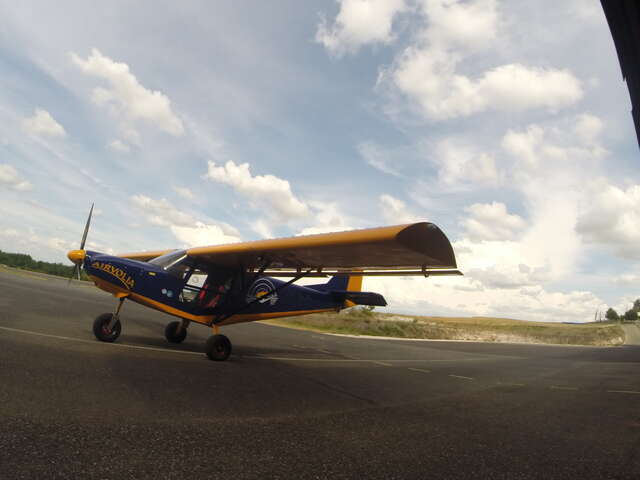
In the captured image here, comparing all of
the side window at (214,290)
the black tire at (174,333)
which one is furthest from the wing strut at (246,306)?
the black tire at (174,333)

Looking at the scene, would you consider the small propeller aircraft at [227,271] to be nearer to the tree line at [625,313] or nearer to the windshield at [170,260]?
the windshield at [170,260]

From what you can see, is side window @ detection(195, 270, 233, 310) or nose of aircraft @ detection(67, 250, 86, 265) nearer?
nose of aircraft @ detection(67, 250, 86, 265)

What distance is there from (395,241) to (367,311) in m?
30.7

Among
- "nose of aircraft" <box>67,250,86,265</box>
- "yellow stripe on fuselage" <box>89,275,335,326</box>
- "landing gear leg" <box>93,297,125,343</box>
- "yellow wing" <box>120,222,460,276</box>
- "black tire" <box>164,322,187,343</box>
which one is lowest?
"black tire" <box>164,322,187,343</box>

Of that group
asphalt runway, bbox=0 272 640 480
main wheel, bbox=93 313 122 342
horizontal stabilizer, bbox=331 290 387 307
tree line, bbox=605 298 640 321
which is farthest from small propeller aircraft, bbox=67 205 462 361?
tree line, bbox=605 298 640 321

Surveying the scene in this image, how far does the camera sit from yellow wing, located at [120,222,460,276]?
5.38 m

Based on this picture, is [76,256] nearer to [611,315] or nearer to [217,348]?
[217,348]

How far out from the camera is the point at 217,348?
7676 mm

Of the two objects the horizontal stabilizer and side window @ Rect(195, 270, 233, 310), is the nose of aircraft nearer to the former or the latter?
side window @ Rect(195, 270, 233, 310)

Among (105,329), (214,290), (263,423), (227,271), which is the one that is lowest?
(263,423)

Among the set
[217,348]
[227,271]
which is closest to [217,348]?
[217,348]

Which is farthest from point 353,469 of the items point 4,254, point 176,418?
point 4,254

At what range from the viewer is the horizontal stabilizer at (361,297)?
1148cm

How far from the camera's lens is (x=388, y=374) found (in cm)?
870
